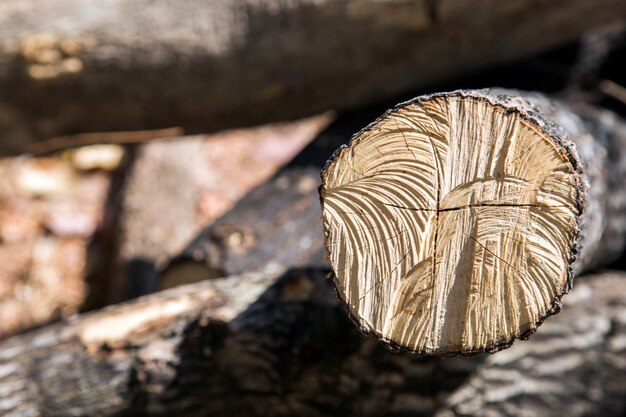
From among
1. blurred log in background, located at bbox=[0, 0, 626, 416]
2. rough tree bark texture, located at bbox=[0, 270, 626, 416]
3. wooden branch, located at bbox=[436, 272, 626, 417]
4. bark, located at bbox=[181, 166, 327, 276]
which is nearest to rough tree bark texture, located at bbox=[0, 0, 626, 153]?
blurred log in background, located at bbox=[0, 0, 626, 416]

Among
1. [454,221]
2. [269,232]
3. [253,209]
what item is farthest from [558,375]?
[253,209]

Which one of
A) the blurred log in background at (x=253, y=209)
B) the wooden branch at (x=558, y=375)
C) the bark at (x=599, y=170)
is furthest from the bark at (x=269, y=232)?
the bark at (x=599, y=170)

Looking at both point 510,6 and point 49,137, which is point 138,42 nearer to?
point 49,137

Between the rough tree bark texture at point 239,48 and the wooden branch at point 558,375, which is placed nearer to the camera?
the wooden branch at point 558,375

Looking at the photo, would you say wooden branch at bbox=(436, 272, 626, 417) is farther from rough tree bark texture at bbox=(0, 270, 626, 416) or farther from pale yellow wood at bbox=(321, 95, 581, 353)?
pale yellow wood at bbox=(321, 95, 581, 353)

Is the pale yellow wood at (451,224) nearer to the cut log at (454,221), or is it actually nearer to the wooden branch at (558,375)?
the cut log at (454,221)

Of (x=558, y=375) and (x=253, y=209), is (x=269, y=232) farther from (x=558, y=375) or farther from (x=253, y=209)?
(x=558, y=375)

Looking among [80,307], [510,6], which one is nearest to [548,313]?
[510,6]
